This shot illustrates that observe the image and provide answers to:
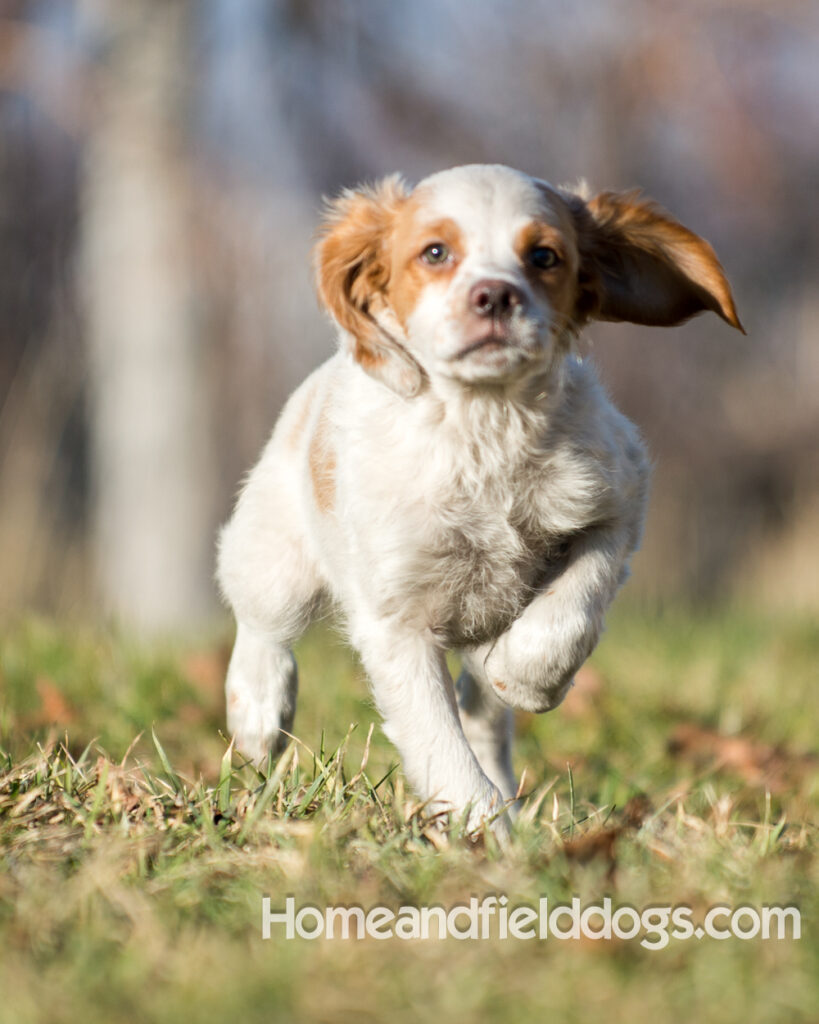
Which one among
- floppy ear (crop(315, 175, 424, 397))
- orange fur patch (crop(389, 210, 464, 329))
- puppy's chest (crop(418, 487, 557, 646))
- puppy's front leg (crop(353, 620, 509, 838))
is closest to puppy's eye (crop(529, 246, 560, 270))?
orange fur patch (crop(389, 210, 464, 329))

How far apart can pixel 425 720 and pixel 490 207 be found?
99cm

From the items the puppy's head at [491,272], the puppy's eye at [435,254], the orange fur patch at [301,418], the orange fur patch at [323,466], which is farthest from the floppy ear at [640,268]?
the orange fur patch at [301,418]

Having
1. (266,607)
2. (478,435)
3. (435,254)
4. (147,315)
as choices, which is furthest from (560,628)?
(147,315)

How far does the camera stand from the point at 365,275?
109 inches

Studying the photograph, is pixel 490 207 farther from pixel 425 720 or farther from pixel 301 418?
pixel 425 720

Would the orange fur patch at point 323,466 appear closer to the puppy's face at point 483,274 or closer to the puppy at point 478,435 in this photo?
the puppy at point 478,435

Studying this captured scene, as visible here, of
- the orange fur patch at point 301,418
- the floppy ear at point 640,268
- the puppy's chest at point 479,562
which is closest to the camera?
the puppy's chest at point 479,562

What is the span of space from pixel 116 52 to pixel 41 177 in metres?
3.02

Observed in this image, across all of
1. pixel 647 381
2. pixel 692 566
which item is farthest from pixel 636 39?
pixel 692 566

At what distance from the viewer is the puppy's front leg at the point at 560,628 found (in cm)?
256

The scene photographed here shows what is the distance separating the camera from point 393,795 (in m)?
2.32

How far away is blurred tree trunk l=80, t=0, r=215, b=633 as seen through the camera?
7.00m

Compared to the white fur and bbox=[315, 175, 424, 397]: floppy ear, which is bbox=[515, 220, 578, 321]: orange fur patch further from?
bbox=[315, 175, 424, 397]: floppy ear

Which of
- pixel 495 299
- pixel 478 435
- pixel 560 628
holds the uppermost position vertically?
pixel 495 299
